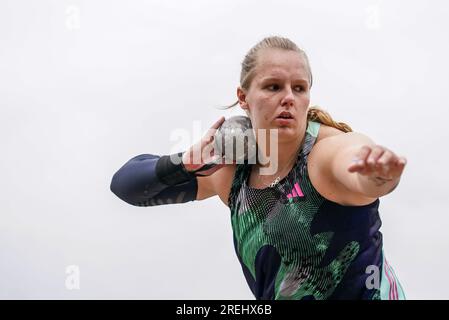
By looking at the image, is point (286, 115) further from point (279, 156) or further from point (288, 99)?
point (279, 156)

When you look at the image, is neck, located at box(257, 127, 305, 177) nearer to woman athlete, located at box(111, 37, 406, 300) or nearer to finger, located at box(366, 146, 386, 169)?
woman athlete, located at box(111, 37, 406, 300)

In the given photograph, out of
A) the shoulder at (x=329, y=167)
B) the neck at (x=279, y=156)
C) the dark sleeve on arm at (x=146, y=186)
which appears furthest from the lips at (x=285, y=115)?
the dark sleeve on arm at (x=146, y=186)

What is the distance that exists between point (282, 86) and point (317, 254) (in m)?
1.26

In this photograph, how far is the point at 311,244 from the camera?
4582 mm

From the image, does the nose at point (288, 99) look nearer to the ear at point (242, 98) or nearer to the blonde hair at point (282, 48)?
the blonde hair at point (282, 48)

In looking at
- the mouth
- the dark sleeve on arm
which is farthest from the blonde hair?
the dark sleeve on arm

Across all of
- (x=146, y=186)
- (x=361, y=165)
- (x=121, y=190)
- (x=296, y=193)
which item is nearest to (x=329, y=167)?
(x=296, y=193)

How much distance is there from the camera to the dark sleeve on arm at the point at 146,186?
5393mm

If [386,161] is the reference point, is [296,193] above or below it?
below

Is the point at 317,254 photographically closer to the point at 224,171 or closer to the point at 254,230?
the point at 254,230

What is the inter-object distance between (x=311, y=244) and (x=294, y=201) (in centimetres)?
33

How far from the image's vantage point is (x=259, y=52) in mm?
5004

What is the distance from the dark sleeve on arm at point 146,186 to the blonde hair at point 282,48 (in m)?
1.01
